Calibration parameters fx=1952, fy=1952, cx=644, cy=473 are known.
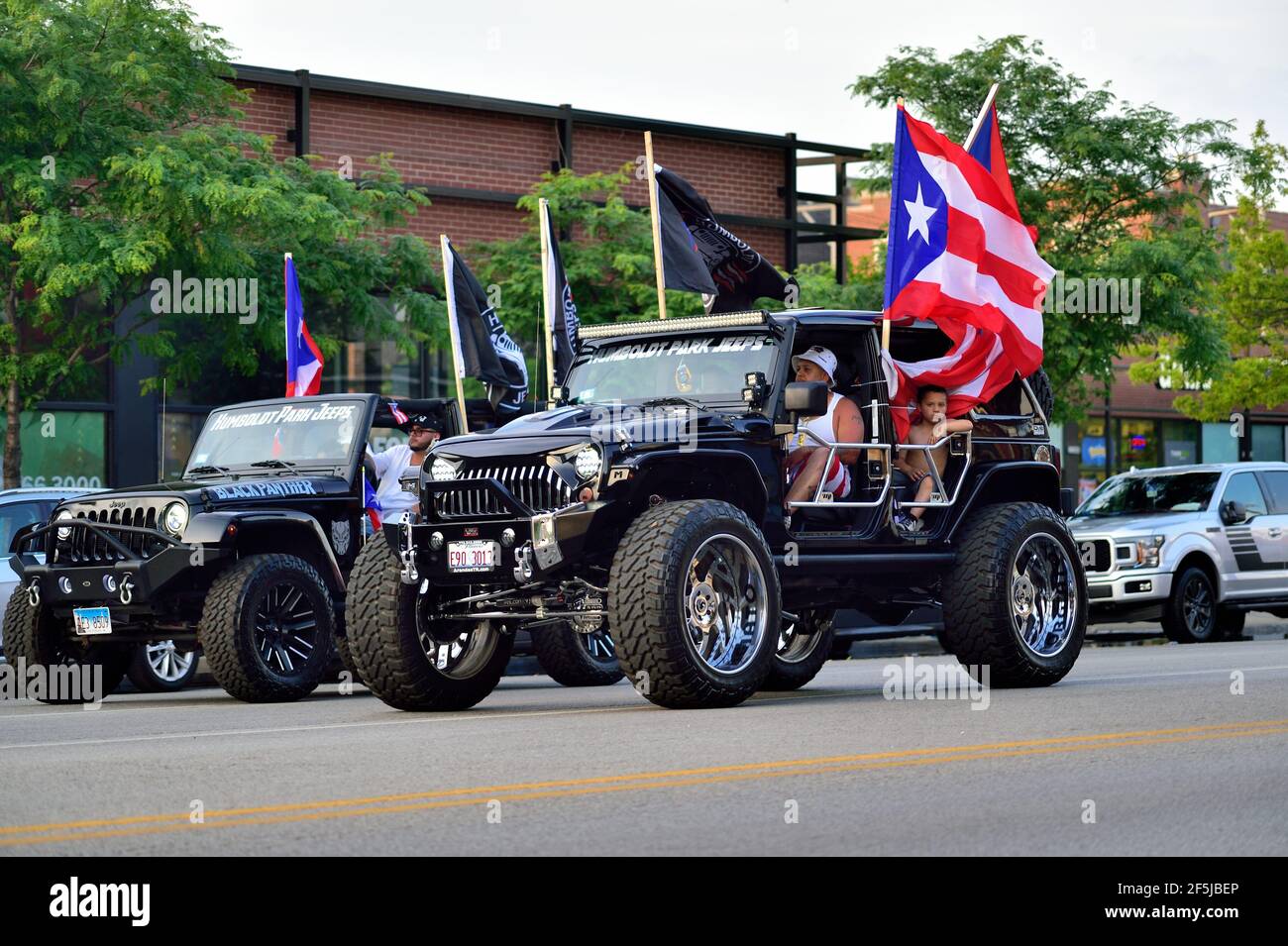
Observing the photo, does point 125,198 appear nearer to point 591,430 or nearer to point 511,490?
point 511,490

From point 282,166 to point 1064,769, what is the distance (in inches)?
669

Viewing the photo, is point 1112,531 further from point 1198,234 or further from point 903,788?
point 903,788

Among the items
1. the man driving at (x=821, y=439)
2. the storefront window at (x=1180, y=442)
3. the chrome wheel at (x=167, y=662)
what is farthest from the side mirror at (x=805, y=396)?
the storefront window at (x=1180, y=442)

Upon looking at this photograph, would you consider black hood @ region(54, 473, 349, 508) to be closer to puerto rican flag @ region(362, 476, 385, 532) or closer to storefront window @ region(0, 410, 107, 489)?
puerto rican flag @ region(362, 476, 385, 532)

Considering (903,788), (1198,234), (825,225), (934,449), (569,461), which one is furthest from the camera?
(825,225)

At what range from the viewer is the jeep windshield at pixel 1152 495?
72.8 feet

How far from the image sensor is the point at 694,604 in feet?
34.5

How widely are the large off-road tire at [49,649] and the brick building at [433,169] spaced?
36.4 feet

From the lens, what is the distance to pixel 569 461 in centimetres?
1064

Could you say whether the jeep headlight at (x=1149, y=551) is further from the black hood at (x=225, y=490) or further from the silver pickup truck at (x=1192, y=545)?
the black hood at (x=225, y=490)

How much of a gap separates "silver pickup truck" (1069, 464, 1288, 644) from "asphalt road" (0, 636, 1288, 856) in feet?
30.0

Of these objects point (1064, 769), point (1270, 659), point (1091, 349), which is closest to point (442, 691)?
point (1064, 769)

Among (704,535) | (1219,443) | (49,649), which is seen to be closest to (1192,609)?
(704,535)

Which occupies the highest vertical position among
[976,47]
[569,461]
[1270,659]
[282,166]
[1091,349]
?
[976,47]
